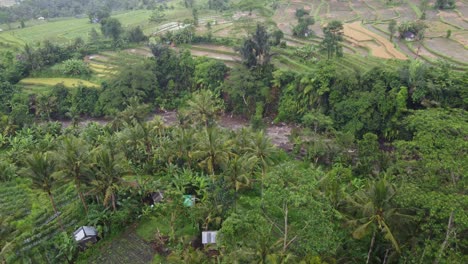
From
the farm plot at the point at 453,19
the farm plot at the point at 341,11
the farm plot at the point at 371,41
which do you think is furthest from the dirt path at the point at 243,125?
the farm plot at the point at 453,19

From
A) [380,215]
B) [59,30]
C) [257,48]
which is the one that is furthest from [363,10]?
[59,30]

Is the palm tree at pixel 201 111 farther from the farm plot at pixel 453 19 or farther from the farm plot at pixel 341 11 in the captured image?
the farm plot at pixel 453 19

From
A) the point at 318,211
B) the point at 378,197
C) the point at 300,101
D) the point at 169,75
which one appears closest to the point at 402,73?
the point at 300,101

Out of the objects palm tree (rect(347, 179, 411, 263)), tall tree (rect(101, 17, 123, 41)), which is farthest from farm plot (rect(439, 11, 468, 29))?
tall tree (rect(101, 17, 123, 41))

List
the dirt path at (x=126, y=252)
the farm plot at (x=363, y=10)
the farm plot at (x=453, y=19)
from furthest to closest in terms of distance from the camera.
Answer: the farm plot at (x=363, y=10)
the farm plot at (x=453, y=19)
the dirt path at (x=126, y=252)

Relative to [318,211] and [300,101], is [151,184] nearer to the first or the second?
[318,211]

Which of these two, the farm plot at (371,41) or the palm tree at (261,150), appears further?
the farm plot at (371,41)

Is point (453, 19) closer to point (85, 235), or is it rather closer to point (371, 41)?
point (371, 41)
